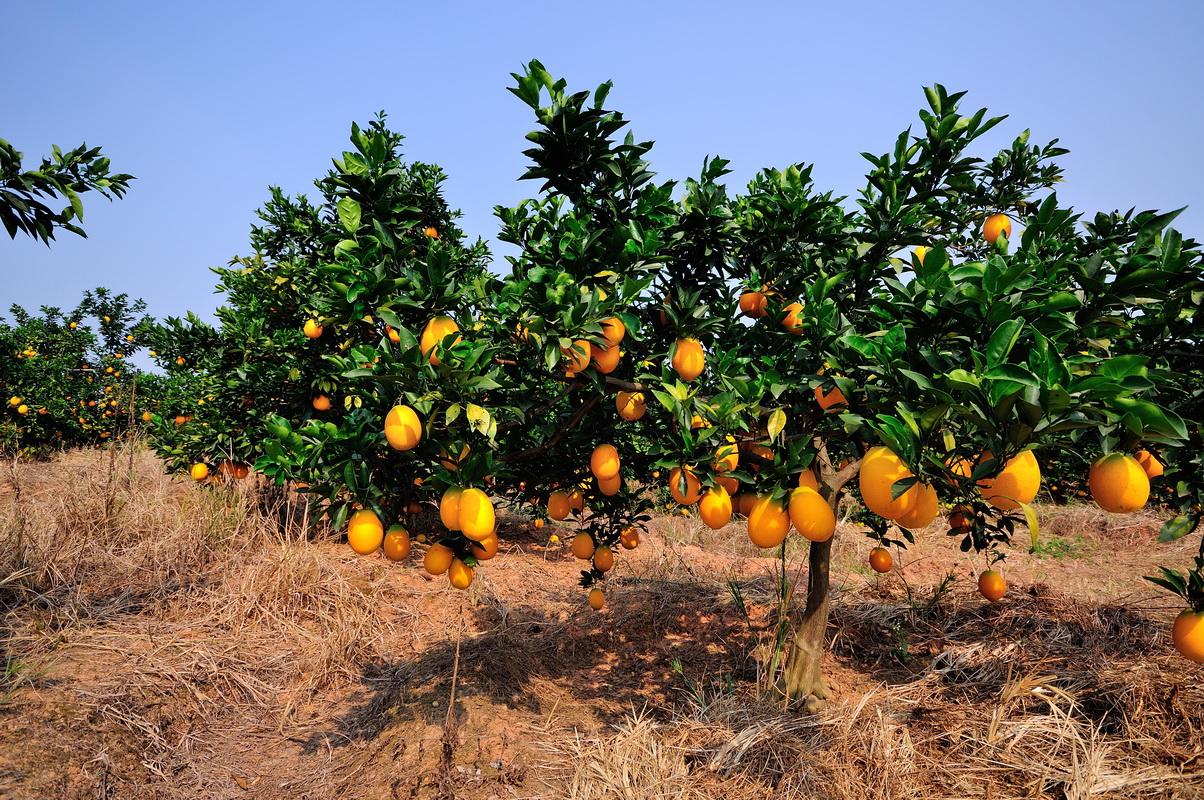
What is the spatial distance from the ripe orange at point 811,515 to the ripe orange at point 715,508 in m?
0.24

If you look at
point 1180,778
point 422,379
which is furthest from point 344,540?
point 1180,778

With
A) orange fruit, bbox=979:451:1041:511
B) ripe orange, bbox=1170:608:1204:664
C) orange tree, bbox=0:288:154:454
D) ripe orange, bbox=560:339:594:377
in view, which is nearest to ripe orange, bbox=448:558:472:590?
ripe orange, bbox=560:339:594:377

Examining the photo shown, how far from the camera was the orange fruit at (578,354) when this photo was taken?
6.69 feet

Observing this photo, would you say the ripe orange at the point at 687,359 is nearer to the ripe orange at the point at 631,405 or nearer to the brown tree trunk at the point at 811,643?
the ripe orange at the point at 631,405

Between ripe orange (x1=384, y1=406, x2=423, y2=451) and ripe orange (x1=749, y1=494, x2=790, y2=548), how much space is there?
117 cm

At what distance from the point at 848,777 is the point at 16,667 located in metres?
4.54

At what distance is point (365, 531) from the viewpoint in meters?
2.22

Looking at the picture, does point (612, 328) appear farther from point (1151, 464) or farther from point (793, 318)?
point (1151, 464)

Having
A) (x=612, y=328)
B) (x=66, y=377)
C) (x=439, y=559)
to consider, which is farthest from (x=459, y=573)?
(x=66, y=377)

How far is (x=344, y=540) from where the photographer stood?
7.05 m

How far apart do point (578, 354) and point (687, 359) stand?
0.49 meters

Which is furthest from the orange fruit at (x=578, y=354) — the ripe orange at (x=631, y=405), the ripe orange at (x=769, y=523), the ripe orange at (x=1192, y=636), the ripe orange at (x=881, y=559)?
the ripe orange at (x=881, y=559)

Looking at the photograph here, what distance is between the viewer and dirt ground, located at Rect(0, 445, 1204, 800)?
267 centimetres

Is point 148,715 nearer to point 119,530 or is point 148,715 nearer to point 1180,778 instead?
point 119,530
